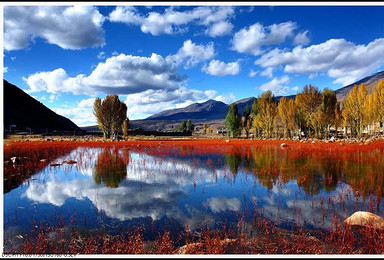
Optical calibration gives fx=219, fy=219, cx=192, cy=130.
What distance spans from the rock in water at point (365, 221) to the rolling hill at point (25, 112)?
336 feet

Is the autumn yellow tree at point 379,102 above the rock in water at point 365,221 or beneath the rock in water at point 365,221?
above

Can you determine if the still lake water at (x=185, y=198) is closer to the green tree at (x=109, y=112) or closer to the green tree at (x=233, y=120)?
the green tree at (x=109, y=112)

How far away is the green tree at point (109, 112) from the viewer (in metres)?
56.3

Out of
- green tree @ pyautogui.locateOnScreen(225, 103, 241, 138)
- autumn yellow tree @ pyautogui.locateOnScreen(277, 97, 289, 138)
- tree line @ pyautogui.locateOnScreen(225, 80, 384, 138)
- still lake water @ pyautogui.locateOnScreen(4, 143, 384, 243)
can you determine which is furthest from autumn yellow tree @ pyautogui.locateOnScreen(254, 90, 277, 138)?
still lake water @ pyautogui.locateOnScreen(4, 143, 384, 243)

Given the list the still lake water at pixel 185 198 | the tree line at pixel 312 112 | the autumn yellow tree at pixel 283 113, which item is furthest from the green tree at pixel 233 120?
the still lake water at pixel 185 198

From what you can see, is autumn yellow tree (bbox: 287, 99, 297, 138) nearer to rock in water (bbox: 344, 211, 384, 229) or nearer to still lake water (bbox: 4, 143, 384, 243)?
still lake water (bbox: 4, 143, 384, 243)

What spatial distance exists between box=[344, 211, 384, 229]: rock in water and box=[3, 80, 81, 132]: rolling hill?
102 m

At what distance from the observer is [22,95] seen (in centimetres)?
10700

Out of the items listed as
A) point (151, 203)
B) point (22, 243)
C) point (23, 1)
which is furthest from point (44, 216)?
point (23, 1)

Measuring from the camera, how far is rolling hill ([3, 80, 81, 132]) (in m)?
89.6

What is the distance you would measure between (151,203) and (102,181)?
190 inches

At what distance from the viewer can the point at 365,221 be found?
587 centimetres

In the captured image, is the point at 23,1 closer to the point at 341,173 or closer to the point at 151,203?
the point at 151,203

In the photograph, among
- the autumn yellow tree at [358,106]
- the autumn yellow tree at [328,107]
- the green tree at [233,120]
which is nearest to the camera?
the autumn yellow tree at [358,106]
